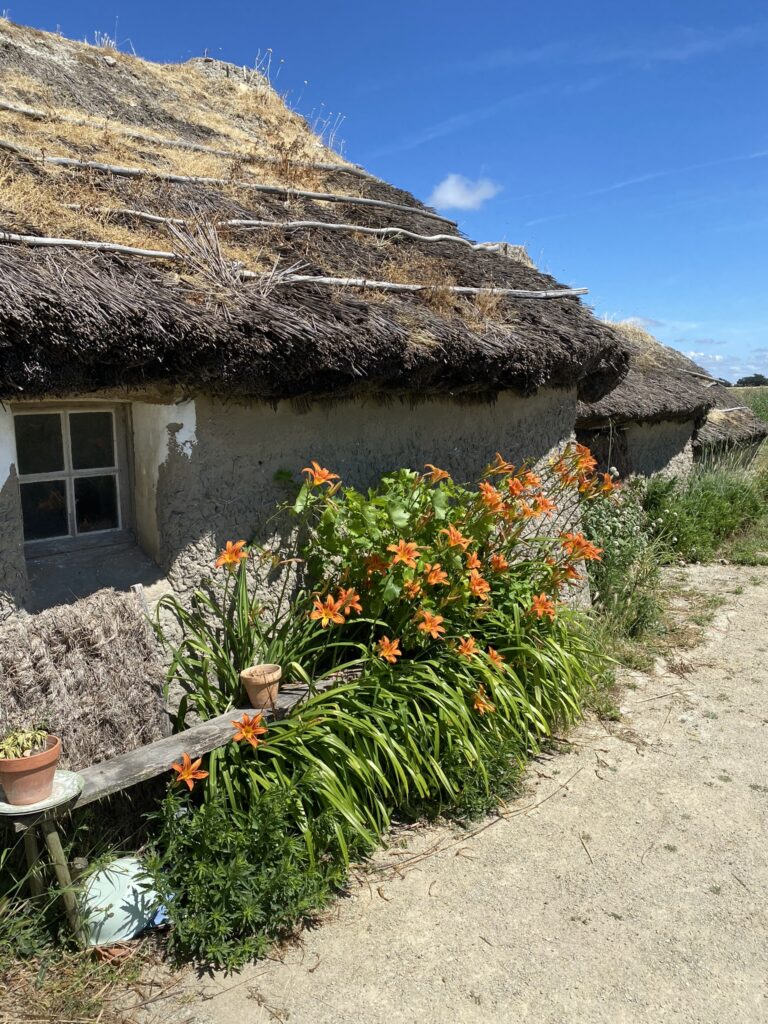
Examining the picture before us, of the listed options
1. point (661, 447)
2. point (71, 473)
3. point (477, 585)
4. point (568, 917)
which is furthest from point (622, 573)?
point (661, 447)

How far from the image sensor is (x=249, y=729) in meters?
2.88

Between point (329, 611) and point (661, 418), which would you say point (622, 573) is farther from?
point (661, 418)

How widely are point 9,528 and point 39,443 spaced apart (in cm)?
65

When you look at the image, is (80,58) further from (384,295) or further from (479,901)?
(479,901)

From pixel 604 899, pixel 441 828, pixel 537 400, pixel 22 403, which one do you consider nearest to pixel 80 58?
pixel 22 403

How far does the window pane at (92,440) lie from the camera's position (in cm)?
368

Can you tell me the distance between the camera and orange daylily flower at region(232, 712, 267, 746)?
9.43 ft

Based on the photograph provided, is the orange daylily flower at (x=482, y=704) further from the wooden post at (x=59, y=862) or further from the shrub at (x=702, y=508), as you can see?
the shrub at (x=702, y=508)

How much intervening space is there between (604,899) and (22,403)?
3.38 metres

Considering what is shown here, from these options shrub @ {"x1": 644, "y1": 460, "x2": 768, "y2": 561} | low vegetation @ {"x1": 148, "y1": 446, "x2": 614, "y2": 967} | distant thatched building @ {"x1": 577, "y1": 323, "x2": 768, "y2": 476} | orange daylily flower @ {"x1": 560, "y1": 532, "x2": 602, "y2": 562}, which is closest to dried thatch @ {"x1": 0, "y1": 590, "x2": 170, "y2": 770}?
low vegetation @ {"x1": 148, "y1": 446, "x2": 614, "y2": 967}

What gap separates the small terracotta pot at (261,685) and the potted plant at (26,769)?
2.91ft

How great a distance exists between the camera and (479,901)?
3.04 m

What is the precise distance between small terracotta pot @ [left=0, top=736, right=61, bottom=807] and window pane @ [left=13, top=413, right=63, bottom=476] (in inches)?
62.3

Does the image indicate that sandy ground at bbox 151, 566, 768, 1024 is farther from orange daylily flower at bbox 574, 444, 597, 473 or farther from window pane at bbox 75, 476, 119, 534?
window pane at bbox 75, 476, 119, 534
